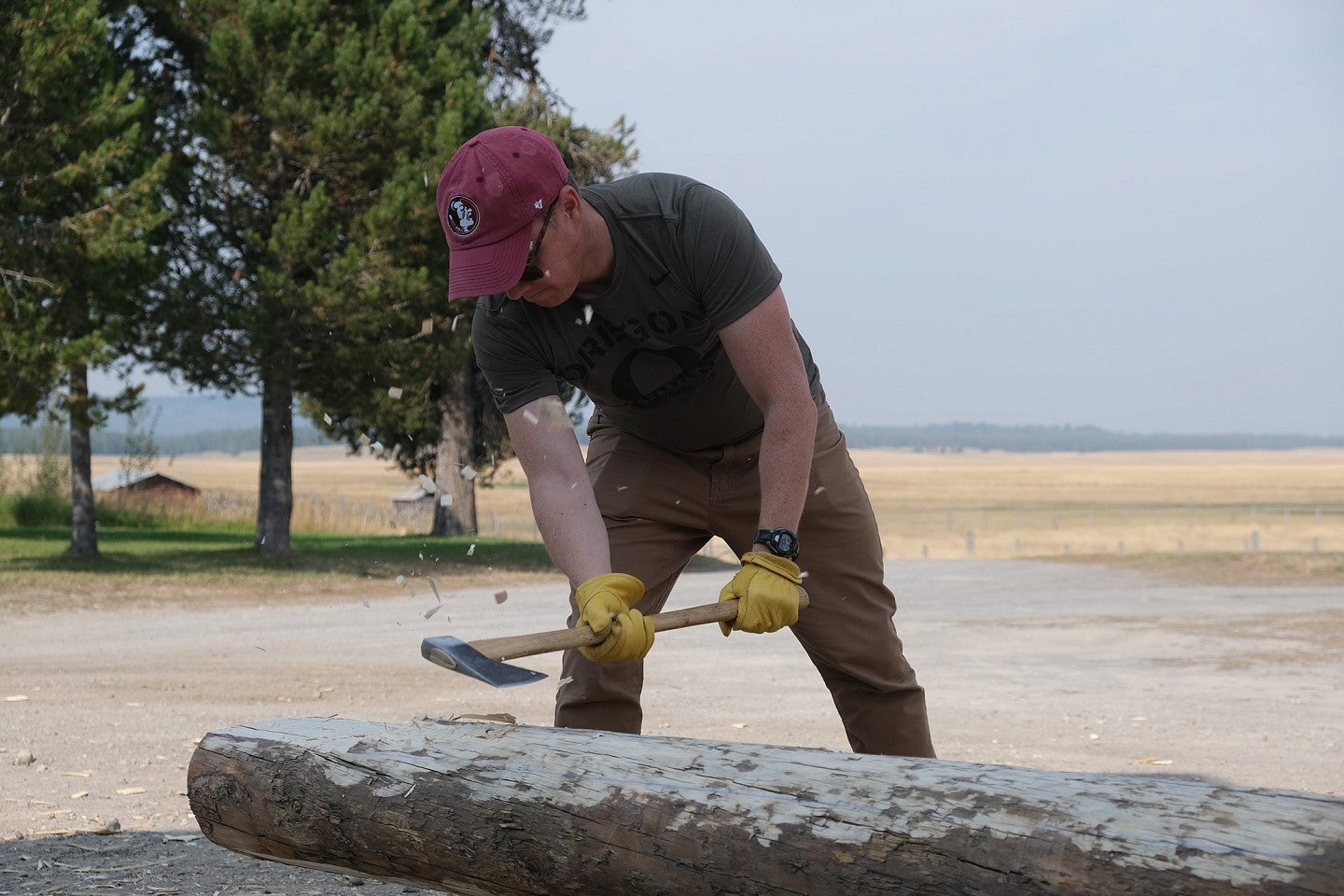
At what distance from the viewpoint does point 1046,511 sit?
52.9 meters

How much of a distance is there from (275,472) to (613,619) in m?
14.1

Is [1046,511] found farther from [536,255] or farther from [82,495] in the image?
[536,255]

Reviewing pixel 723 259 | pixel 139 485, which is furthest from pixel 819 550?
pixel 139 485

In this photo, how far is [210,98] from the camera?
47.1 ft

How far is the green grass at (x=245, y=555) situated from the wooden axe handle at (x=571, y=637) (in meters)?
9.51

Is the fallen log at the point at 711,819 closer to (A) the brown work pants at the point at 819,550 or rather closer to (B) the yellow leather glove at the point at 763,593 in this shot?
(B) the yellow leather glove at the point at 763,593

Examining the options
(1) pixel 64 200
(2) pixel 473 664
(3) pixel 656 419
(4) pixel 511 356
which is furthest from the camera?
(1) pixel 64 200

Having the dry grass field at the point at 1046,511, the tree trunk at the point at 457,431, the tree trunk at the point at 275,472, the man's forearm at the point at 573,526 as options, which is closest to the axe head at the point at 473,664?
the man's forearm at the point at 573,526

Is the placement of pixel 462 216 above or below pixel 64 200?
below

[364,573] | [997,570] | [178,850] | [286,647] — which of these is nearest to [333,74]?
[364,573]

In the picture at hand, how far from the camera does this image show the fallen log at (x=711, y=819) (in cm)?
183

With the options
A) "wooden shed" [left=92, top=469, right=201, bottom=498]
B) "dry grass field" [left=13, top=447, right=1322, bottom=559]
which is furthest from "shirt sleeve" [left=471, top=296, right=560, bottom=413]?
"wooden shed" [left=92, top=469, right=201, bottom=498]

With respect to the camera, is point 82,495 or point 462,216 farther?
point 82,495

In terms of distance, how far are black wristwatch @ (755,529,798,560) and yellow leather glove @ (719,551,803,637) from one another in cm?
2
